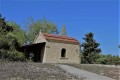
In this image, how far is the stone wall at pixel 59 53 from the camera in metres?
34.1

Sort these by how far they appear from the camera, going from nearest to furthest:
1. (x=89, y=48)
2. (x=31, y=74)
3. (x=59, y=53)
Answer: (x=31, y=74), (x=59, y=53), (x=89, y=48)

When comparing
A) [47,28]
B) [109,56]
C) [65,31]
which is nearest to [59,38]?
[109,56]

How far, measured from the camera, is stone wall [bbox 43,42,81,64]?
3406cm

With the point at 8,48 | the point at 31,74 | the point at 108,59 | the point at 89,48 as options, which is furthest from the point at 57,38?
the point at 31,74

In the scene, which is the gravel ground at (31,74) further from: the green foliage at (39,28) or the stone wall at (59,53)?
the green foliage at (39,28)

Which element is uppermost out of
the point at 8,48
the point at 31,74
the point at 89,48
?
the point at 89,48

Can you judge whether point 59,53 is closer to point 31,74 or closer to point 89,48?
point 89,48

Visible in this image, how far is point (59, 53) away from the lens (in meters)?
35.0

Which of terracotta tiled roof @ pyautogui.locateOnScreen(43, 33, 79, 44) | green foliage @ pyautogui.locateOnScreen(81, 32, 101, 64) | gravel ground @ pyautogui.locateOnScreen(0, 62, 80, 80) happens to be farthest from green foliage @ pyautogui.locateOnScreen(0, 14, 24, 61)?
green foliage @ pyautogui.locateOnScreen(81, 32, 101, 64)

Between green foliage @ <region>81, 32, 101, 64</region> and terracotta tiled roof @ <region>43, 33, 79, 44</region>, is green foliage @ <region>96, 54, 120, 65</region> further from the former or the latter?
terracotta tiled roof @ <region>43, 33, 79, 44</region>

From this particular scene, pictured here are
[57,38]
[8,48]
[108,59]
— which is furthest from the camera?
[108,59]

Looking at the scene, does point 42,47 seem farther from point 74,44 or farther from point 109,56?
point 109,56

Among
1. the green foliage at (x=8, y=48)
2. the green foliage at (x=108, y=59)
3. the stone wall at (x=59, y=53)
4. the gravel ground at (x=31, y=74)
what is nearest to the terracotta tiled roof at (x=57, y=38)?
the stone wall at (x=59, y=53)

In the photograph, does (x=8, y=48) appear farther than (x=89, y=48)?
No
